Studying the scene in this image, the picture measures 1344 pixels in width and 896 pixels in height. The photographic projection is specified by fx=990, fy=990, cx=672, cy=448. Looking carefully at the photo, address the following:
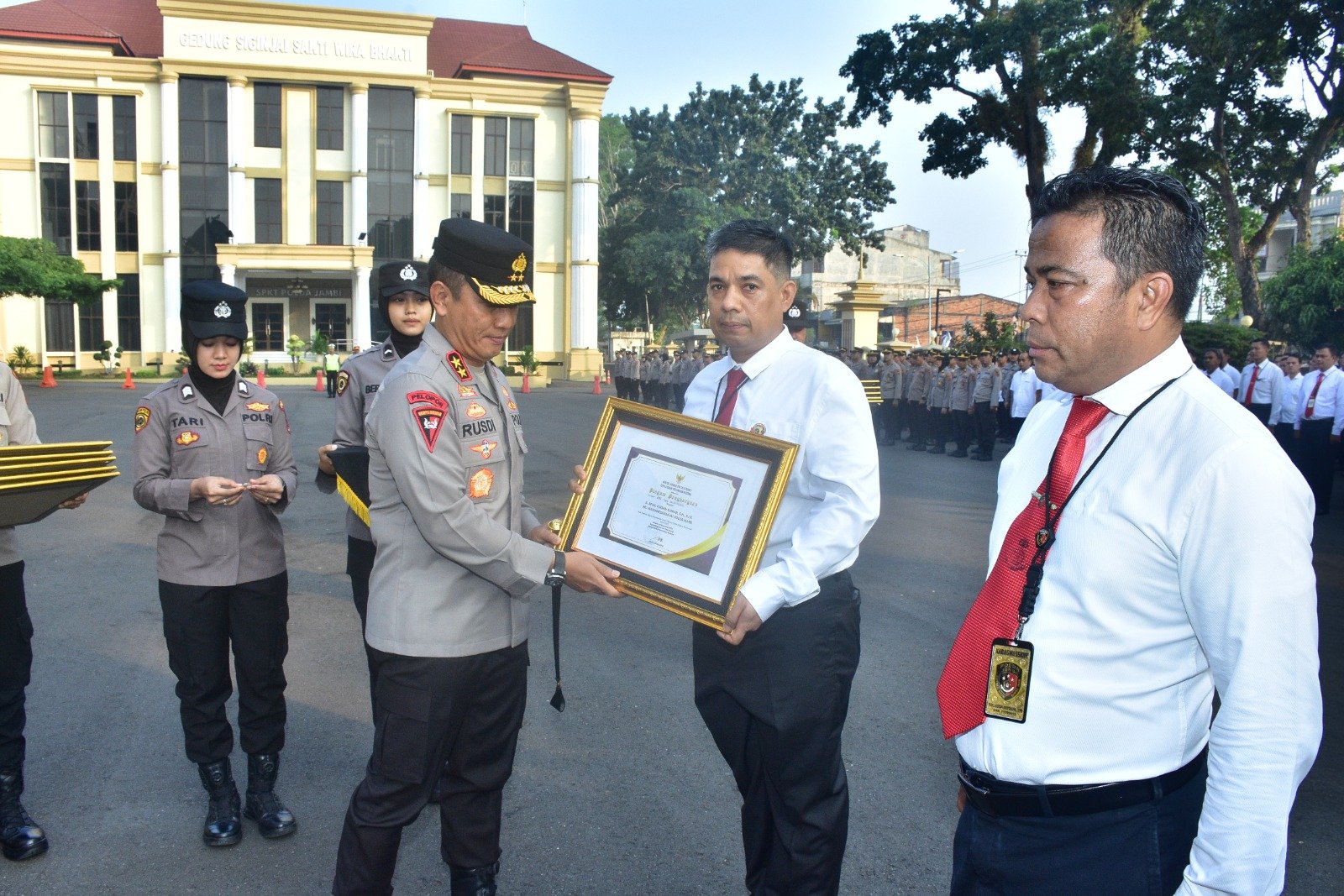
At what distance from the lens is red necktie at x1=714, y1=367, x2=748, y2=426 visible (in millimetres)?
3082

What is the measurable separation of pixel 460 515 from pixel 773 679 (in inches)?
38.8

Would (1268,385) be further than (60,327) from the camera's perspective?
No

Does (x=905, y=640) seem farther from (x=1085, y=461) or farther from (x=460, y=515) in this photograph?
(x=1085, y=461)

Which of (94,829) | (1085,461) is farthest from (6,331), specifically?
(1085,461)

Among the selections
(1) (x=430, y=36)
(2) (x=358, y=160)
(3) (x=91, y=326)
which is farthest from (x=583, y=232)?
(3) (x=91, y=326)

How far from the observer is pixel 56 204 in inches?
1628

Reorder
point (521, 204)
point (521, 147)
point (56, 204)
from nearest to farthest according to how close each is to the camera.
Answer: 1. point (56, 204)
2. point (521, 147)
3. point (521, 204)

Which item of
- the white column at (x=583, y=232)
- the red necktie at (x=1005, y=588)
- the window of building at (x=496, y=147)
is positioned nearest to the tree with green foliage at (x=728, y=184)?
the white column at (x=583, y=232)

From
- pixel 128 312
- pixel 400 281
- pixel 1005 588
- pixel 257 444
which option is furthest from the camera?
pixel 128 312

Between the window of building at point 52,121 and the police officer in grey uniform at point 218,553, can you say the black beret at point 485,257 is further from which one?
the window of building at point 52,121

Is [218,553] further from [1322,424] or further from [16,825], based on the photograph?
[1322,424]

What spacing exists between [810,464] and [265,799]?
8.15ft

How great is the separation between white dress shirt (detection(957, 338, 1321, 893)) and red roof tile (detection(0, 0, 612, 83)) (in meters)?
45.3

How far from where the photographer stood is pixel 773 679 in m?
2.79
